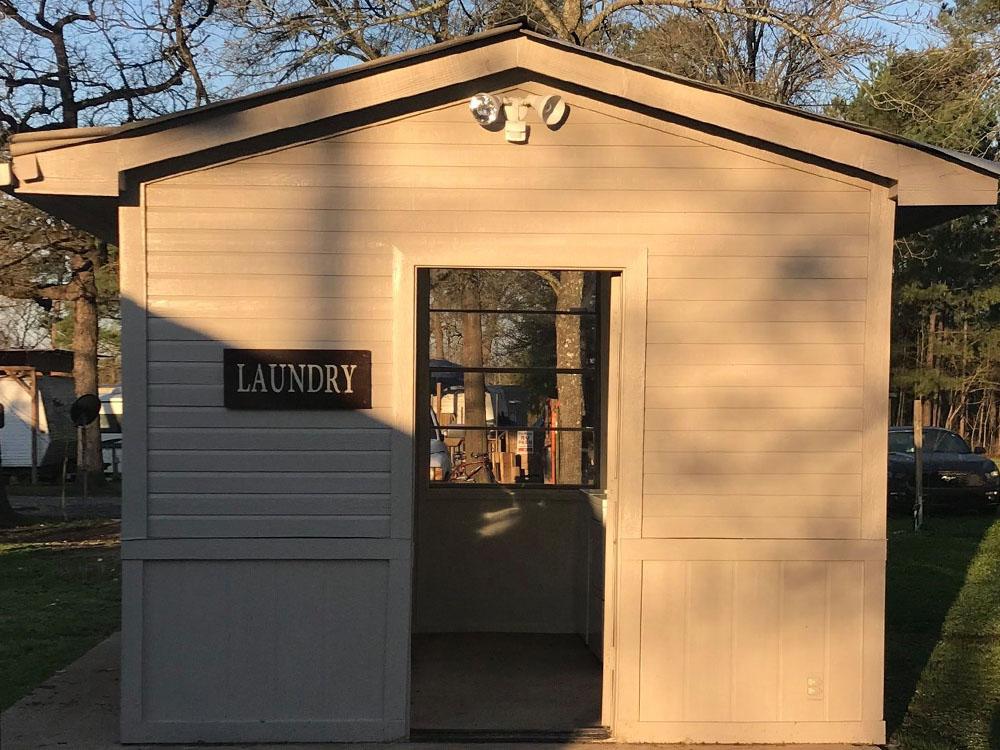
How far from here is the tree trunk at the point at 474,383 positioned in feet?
24.5

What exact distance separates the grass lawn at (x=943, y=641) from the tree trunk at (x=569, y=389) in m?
2.46

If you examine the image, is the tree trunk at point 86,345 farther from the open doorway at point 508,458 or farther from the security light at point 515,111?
the security light at point 515,111

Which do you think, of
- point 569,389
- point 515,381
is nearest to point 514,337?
point 515,381

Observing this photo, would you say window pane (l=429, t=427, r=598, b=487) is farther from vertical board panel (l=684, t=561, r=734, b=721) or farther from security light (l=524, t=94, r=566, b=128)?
security light (l=524, t=94, r=566, b=128)

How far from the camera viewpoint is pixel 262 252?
506cm

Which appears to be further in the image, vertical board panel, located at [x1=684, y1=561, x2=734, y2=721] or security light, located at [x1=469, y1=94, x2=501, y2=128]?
vertical board panel, located at [x1=684, y1=561, x2=734, y2=721]

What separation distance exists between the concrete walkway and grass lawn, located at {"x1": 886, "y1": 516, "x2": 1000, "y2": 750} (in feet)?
3.53

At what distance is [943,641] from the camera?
8133 mm

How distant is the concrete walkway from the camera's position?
5113 mm

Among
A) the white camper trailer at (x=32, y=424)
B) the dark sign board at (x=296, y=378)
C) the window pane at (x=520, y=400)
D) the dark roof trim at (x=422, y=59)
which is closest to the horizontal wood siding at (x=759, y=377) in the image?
the dark roof trim at (x=422, y=59)

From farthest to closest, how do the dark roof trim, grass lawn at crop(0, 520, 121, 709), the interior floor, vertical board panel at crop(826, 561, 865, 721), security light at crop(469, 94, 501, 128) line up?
grass lawn at crop(0, 520, 121, 709)
the interior floor
vertical board panel at crop(826, 561, 865, 721)
security light at crop(469, 94, 501, 128)
the dark roof trim

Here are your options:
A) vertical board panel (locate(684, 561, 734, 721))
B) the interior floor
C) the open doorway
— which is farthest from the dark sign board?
the open doorway

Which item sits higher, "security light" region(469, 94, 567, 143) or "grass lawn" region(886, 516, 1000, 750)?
"security light" region(469, 94, 567, 143)

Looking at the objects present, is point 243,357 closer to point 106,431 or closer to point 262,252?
point 262,252
